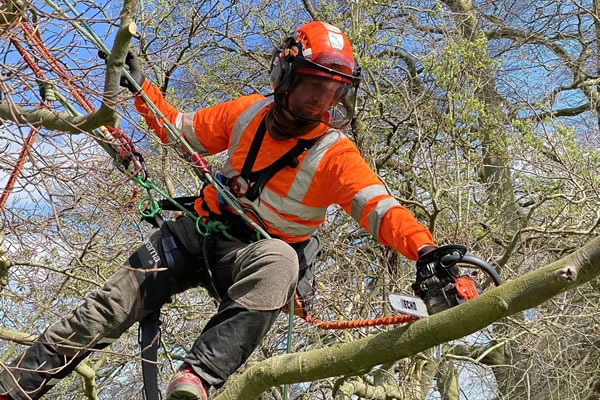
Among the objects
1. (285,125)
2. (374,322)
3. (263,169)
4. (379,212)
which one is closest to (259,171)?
(263,169)

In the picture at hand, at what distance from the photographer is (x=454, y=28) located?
25.8 ft

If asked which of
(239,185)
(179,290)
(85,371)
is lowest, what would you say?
(85,371)

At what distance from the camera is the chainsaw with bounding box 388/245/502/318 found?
110 inches

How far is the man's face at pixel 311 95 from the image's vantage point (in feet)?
11.0

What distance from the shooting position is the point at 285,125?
133 inches

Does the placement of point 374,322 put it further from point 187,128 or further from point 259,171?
point 187,128

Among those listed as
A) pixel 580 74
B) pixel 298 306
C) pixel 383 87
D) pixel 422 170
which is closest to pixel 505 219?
pixel 422 170

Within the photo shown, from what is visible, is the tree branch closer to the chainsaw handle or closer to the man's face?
the man's face

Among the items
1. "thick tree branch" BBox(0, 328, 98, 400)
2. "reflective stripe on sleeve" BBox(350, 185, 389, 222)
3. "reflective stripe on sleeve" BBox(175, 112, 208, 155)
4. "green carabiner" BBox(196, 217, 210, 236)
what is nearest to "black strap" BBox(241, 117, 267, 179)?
"green carabiner" BBox(196, 217, 210, 236)

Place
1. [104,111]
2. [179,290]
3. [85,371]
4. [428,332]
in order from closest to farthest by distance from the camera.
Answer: [428,332] → [104,111] → [179,290] → [85,371]

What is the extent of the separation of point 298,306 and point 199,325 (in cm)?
418

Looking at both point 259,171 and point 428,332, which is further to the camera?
point 259,171

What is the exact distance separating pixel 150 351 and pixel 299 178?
3.27ft

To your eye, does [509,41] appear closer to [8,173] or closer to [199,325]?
[199,325]
